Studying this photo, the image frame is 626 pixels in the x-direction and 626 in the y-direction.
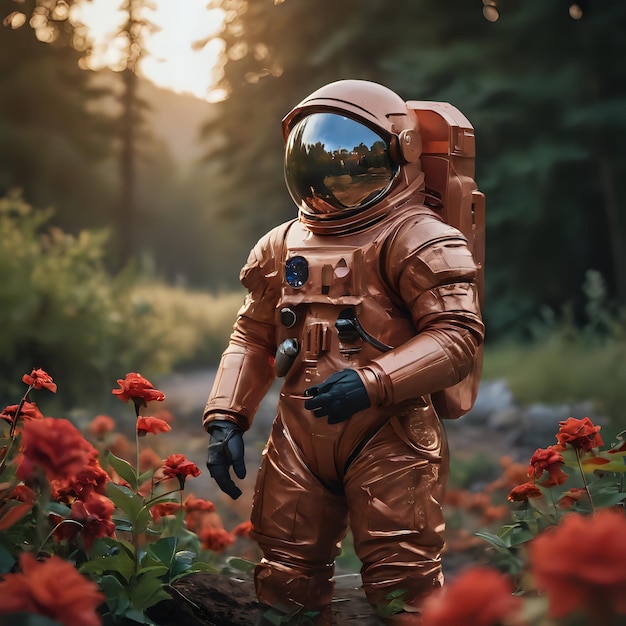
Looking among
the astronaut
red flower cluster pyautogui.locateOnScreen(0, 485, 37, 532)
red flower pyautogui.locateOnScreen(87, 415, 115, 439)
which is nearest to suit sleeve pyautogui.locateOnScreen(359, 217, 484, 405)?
the astronaut

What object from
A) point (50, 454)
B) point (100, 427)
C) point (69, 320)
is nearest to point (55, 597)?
point (50, 454)

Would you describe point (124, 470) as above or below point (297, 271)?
below

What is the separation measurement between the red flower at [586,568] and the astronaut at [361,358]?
3.11ft

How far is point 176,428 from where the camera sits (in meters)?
6.79

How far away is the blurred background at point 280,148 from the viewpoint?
23.7 feet

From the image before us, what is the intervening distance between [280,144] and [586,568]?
23.3 ft

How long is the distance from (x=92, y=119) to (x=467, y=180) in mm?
5804

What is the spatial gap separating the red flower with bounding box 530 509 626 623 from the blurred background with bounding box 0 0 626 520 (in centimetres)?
556

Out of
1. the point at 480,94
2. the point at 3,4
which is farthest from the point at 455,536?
the point at 3,4

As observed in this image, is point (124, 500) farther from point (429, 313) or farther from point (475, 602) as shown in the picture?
point (475, 602)

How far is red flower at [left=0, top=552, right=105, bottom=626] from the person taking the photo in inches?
55.4

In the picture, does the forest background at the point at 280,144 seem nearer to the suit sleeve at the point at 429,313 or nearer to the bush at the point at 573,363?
the bush at the point at 573,363

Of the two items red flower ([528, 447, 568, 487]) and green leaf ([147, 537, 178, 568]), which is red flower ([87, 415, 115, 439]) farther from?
red flower ([528, 447, 568, 487])

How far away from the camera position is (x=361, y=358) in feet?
7.57
